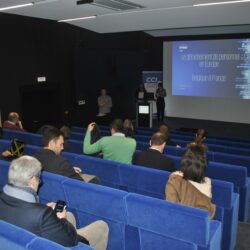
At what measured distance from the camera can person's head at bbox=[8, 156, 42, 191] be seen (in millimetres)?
2201

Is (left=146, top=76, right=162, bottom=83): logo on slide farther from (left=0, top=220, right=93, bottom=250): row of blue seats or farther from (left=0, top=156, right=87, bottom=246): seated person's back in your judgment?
(left=0, top=220, right=93, bottom=250): row of blue seats

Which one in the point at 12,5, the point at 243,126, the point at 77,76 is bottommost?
the point at 243,126

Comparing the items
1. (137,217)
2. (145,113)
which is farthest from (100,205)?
(145,113)

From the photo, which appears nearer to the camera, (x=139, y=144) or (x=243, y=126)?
(x=139, y=144)

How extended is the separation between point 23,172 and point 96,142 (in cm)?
215

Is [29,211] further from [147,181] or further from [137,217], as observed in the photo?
[147,181]

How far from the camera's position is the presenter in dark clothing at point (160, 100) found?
11008 mm

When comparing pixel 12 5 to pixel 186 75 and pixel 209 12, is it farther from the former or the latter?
pixel 186 75

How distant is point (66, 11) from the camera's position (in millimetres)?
7527

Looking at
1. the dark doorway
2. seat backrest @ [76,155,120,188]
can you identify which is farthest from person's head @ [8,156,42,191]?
the dark doorway

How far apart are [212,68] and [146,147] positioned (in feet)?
20.6

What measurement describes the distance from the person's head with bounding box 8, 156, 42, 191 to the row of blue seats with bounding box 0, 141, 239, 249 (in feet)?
4.39

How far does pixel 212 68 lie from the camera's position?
35.1 feet

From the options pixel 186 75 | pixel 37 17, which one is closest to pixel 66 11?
pixel 37 17
